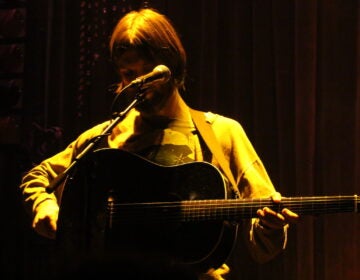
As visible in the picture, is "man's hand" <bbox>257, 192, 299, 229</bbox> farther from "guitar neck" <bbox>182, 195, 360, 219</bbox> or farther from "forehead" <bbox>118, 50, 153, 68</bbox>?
"forehead" <bbox>118, 50, 153, 68</bbox>

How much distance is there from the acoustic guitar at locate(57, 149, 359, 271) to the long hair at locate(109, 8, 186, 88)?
0.34m

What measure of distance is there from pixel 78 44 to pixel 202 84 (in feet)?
2.37

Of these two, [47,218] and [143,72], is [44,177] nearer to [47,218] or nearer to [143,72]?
[47,218]

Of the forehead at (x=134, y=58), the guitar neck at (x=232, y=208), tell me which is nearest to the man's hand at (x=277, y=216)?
the guitar neck at (x=232, y=208)

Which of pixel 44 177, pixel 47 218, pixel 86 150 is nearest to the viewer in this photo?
pixel 86 150

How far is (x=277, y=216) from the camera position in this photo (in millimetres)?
1495

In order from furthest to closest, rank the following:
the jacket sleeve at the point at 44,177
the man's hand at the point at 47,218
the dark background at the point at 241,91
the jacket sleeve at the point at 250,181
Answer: the dark background at the point at 241,91 < the jacket sleeve at the point at 44,177 < the man's hand at the point at 47,218 < the jacket sleeve at the point at 250,181

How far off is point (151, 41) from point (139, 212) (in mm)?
552

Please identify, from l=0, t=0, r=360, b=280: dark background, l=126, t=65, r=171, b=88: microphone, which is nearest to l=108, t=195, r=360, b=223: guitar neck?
l=126, t=65, r=171, b=88: microphone

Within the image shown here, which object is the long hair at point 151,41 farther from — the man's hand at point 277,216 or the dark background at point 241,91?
the dark background at point 241,91

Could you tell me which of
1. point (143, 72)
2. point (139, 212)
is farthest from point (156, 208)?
point (143, 72)

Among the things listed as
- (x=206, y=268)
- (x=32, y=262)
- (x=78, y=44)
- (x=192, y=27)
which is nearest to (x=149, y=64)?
(x=206, y=268)

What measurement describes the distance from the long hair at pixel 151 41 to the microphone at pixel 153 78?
164 mm

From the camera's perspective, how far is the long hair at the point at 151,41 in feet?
5.72
